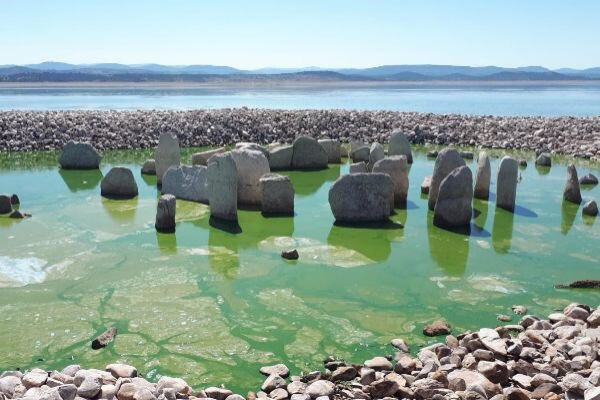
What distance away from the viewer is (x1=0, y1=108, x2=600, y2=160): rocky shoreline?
21.4 meters

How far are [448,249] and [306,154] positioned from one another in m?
8.09

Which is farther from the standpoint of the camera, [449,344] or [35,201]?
[35,201]

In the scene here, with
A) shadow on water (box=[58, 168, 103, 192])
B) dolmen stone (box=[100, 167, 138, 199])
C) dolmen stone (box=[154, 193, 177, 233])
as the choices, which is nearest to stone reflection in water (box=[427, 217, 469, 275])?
dolmen stone (box=[154, 193, 177, 233])

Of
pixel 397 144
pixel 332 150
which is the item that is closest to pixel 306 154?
Answer: pixel 332 150

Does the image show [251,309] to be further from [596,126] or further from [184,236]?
[596,126]

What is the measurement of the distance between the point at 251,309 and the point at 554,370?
321 cm

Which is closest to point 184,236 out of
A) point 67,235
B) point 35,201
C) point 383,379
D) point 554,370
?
point 67,235

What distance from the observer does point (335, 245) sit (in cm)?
951

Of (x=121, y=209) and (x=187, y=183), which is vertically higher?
(x=187, y=183)

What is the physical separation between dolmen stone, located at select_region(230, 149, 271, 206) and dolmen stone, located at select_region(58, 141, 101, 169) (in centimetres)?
664

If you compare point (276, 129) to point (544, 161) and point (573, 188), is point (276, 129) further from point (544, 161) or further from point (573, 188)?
point (573, 188)

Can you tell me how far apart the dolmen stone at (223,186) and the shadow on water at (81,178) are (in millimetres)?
4417

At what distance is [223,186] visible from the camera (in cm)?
1087

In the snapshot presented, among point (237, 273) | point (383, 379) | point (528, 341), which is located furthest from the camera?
point (237, 273)
